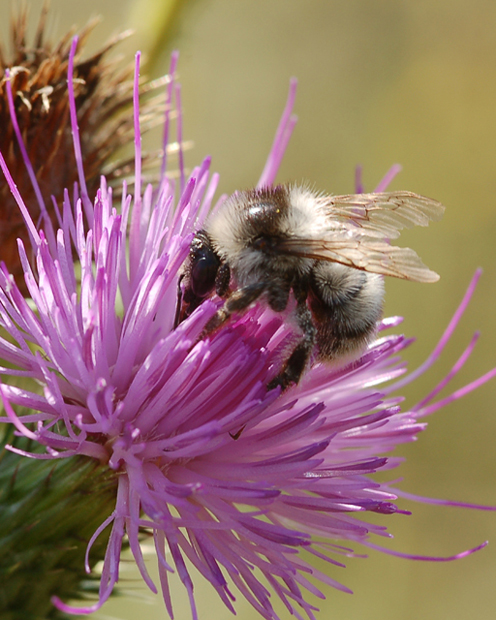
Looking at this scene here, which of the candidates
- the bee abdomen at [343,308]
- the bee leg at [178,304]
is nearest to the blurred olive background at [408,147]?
the bee leg at [178,304]

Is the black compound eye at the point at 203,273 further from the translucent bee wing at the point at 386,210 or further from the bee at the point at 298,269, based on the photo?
the translucent bee wing at the point at 386,210

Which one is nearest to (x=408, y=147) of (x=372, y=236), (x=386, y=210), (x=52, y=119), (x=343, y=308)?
(x=386, y=210)

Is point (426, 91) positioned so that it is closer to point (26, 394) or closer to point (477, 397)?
point (477, 397)

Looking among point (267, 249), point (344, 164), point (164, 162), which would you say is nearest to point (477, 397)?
point (344, 164)

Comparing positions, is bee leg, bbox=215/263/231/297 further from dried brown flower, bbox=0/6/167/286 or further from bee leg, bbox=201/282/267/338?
dried brown flower, bbox=0/6/167/286

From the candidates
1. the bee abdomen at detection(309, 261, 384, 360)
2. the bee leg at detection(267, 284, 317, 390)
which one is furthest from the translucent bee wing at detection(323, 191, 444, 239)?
the bee leg at detection(267, 284, 317, 390)

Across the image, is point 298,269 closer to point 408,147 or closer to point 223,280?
point 223,280
